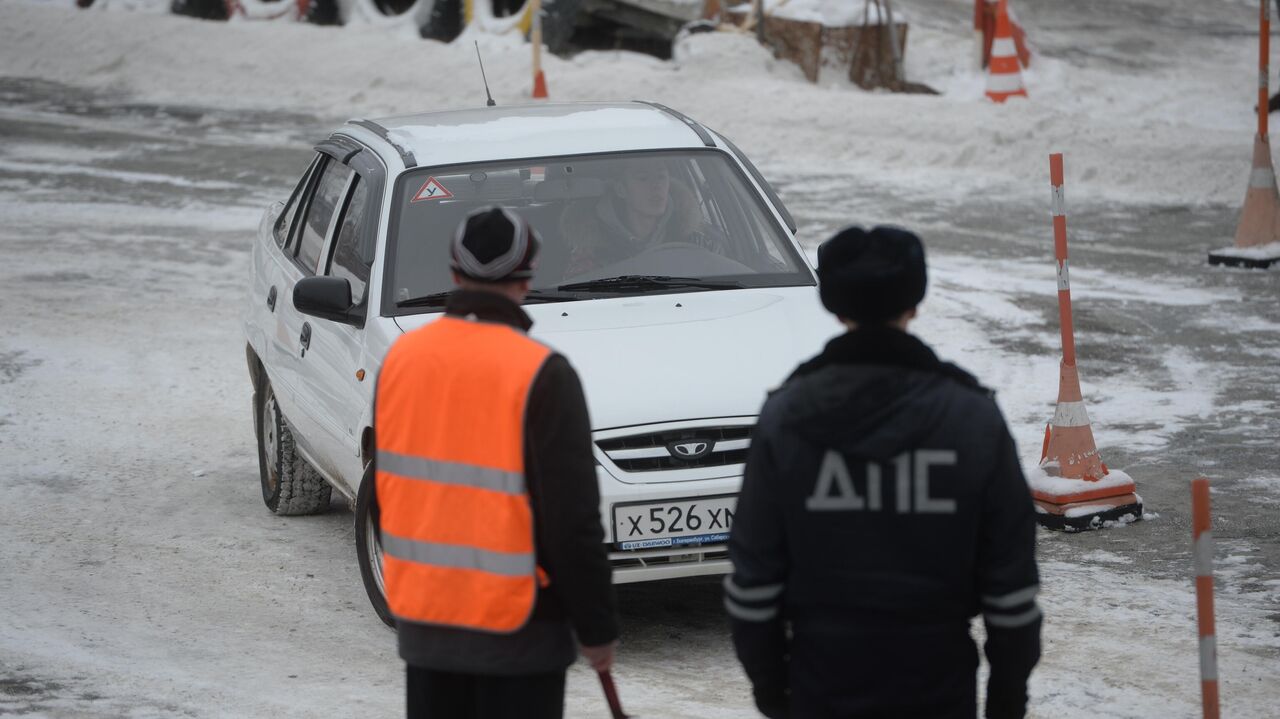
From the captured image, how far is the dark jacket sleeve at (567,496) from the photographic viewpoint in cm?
322

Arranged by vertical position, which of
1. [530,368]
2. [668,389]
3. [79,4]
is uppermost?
[530,368]

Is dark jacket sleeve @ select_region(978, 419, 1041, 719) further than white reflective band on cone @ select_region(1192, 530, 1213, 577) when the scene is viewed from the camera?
No

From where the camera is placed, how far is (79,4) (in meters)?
25.7

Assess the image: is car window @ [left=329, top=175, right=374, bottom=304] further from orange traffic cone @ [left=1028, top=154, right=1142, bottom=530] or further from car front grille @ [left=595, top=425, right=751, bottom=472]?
orange traffic cone @ [left=1028, top=154, right=1142, bottom=530]

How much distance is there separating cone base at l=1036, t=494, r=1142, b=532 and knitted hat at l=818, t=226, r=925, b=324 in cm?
399

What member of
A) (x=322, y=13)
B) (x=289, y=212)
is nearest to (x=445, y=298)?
(x=289, y=212)

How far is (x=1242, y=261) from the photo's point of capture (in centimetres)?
1166

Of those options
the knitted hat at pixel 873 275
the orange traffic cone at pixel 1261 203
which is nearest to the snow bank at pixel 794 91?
the orange traffic cone at pixel 1261 203

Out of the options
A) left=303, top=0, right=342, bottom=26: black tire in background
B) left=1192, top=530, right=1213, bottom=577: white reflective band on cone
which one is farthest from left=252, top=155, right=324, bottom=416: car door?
left=303, top=0, right=342, bottom=26: black tire in background

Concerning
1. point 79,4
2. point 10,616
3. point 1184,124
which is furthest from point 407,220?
point 79,4

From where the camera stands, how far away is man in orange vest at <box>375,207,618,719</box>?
10.6ft

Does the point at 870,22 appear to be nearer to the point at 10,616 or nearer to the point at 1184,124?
the point at 1184,124

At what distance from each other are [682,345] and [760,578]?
9.43 feet

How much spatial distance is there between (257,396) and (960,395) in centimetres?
529
